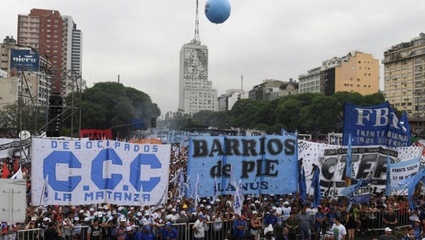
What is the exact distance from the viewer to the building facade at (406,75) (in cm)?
10206

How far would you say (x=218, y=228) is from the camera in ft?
43.5

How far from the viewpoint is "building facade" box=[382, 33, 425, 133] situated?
102062 millimetres

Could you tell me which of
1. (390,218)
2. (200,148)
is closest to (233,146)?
(200,148)

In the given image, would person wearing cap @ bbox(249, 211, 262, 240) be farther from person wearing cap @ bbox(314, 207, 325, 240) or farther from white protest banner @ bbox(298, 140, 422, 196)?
white protest banner @ bbox(298, 140, 422, 196)

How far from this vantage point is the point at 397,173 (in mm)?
15508

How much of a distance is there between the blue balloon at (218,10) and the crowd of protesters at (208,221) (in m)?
9.76

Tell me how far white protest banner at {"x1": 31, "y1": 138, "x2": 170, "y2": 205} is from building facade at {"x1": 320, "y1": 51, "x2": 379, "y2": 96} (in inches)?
4667

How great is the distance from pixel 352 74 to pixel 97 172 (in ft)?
399

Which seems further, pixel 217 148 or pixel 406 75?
pixel 406 75

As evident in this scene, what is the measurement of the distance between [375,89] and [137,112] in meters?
69.6

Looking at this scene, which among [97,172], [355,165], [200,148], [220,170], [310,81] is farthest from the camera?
[310,81]

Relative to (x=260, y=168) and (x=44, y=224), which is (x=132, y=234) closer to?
(x=44, y=224)


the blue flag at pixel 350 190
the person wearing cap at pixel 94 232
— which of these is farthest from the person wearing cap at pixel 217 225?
the blue flag at pixel 350 190

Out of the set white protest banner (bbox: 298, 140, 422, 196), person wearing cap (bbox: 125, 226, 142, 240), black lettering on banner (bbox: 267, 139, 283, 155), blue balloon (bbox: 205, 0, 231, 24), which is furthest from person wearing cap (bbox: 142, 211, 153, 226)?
blue balloon (bbox: 205, 0, 231, 24)
